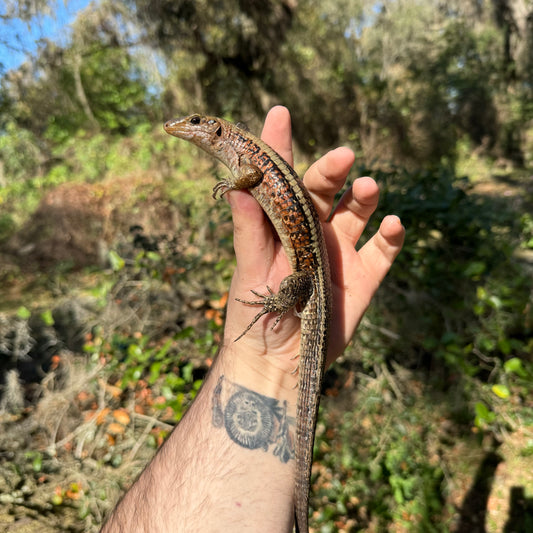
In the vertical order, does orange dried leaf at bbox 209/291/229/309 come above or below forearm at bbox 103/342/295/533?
above

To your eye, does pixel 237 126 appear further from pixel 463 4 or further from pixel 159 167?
pixel 463 4

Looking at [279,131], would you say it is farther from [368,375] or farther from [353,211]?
[368,375]

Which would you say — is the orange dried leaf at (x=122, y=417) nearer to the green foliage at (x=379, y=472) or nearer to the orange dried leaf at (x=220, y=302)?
the orange dried leaf at (x=220, y=302)

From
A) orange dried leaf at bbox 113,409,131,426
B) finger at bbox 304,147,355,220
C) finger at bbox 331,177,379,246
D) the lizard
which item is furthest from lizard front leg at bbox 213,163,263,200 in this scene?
orange dried leaf at bbox 113,409,131,426

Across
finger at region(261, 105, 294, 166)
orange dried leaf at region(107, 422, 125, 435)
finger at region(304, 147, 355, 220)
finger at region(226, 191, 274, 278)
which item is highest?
finger at region(261, 105, 294, 166)

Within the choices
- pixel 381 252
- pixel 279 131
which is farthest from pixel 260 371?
pixel 279 131

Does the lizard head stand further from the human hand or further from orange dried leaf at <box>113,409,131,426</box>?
orange dried leaf at <box>113,409,131,426</box>

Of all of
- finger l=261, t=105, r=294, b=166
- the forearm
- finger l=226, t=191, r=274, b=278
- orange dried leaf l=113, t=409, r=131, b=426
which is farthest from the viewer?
orange dried leaf l=113, t=409, r=131, b=426
